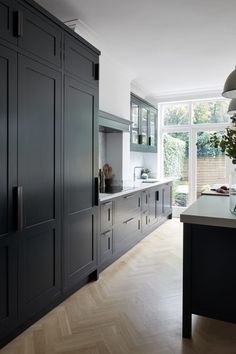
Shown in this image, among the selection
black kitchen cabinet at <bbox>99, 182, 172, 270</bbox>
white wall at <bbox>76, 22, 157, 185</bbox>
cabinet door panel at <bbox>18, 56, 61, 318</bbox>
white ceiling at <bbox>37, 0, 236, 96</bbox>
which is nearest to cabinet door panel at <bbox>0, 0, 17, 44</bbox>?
cabinet door panel at <bbox>18, 56, 61, 318</bbox>

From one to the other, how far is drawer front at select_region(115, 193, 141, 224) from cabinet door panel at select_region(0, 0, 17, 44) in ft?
7.25

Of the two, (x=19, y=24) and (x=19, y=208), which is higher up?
(x=19, y=24)

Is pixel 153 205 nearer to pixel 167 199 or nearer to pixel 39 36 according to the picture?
pixel 167 199

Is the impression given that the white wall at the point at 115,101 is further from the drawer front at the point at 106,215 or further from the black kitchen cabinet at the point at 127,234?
the drawer front at the point at 106,215

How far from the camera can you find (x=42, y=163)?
2.23 meters

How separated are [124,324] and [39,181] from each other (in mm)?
1326

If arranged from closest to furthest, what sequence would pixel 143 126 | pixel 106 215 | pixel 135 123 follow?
pixel 106 215 → pixel 135 123 → pixel 143 126

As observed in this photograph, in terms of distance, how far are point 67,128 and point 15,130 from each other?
26.0 inches

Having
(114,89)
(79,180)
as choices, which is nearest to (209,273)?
(79,180)

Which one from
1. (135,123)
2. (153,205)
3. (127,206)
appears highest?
(135,123)

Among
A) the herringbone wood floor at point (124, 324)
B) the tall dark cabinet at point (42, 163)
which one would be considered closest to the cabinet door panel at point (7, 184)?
the tall dark cabinet at point (42, 163)

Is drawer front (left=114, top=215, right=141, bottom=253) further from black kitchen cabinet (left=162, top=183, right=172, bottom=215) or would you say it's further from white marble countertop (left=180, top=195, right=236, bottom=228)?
white marble countertop (left=180, top=195, right=236, bottom=228)

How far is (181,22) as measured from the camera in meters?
3.21

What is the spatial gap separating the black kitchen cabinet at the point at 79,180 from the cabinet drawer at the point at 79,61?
0.31ft
